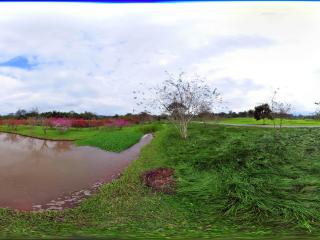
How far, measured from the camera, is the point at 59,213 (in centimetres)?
618

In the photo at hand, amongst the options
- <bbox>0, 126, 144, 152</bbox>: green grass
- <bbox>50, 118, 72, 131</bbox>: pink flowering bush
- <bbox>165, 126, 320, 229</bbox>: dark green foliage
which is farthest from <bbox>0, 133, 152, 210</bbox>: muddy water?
<bbox>50, 118, 72, 131</bbox>: pink flowering bush

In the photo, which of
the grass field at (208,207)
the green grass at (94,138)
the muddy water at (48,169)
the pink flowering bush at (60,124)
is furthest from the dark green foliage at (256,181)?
the pink flowering bush at (60,124)

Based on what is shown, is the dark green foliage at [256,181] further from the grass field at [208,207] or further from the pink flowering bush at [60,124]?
the pink flowering bush at [60,124]

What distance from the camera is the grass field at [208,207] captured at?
500cm

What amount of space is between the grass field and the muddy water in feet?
3.58

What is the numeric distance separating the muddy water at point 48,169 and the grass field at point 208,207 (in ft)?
3.58

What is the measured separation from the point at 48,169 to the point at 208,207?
601 centimetres

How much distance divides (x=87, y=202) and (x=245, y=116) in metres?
33.2

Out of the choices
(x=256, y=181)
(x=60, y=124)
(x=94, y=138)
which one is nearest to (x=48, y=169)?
(x=94, y=138)

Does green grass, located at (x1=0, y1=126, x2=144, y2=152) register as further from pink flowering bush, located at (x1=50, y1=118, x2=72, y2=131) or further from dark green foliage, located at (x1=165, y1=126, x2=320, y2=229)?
dark green foliage, located at (x1=165, y1=126, x2=320, y2=229)

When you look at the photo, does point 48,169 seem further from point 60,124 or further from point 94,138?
point 60,124

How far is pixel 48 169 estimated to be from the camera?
10.7 metres

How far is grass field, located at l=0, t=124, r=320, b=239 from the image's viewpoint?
16.4ft

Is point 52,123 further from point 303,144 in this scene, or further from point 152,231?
point 152,231
